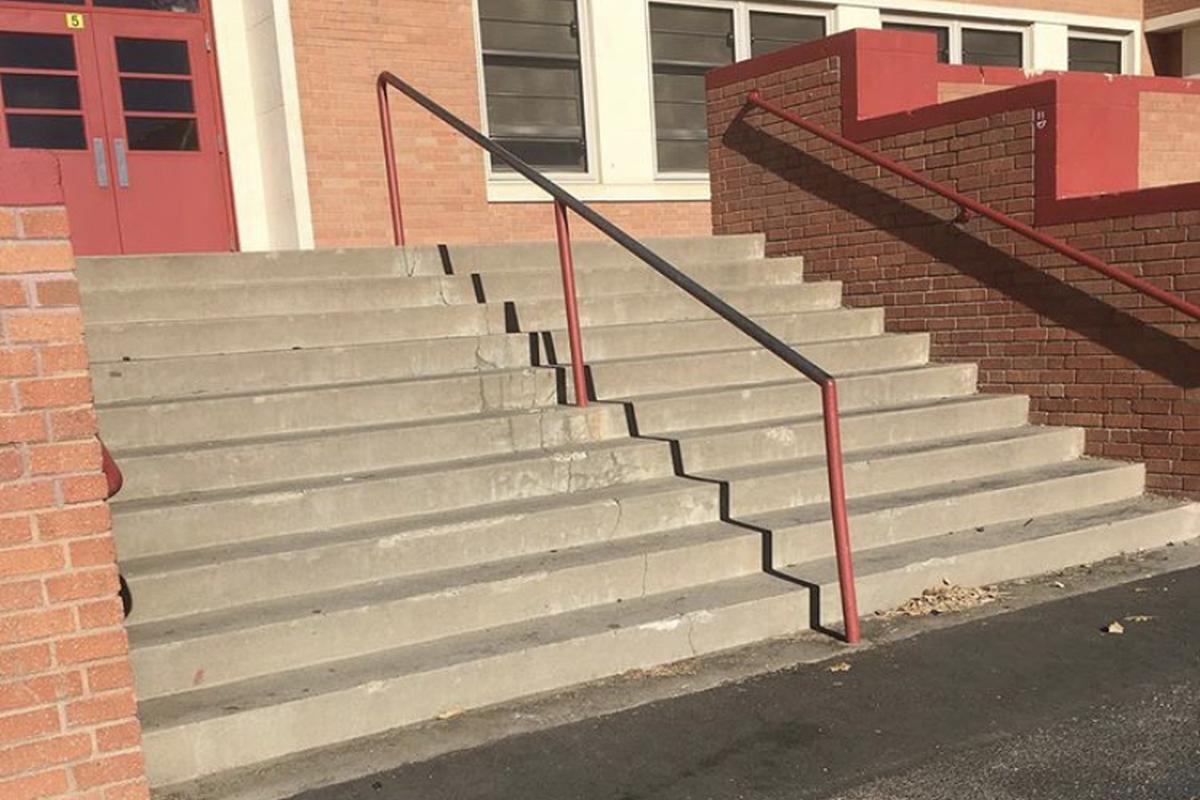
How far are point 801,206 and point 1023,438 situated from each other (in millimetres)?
2426

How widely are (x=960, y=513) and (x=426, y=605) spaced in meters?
2.63

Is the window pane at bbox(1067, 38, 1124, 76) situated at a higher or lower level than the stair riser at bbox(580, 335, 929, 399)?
higher

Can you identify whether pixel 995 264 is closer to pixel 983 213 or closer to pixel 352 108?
pixel 983 213

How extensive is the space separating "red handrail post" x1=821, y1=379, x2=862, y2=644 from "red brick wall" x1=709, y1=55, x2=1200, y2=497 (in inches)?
98.9

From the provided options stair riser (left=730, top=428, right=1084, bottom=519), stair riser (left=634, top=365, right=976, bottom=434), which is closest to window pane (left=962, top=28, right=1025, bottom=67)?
stair riser (left=634, top=365, right=976, bottom=434)

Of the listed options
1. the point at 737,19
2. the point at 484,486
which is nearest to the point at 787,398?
the point at 484,486

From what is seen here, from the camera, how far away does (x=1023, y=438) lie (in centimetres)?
536

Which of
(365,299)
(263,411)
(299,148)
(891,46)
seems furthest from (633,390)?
(299,148)

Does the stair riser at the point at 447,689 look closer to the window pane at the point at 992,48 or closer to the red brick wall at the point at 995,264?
the red brick wall at the point at 995,264

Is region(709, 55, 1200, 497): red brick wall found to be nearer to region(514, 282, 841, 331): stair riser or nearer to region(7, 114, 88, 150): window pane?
region(514, 282, 841, 331): stair riser

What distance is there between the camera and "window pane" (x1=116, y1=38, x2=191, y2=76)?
729cm

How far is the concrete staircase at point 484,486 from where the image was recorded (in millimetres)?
3340

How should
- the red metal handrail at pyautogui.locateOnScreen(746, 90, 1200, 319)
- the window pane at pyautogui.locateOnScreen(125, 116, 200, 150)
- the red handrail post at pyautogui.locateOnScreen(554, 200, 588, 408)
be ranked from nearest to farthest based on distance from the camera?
the red handrail post at pyautogui.locateOnScreen(554, 200, 588, 408) → the red metal handrail at pyautogui.locateOnScreen(746, 90, 1200, 319) → the window pane at pyautogui.locateOnScreen(125, 116, 200, 150)

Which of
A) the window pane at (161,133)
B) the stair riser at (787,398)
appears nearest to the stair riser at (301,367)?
the stair riser at (787,398)
